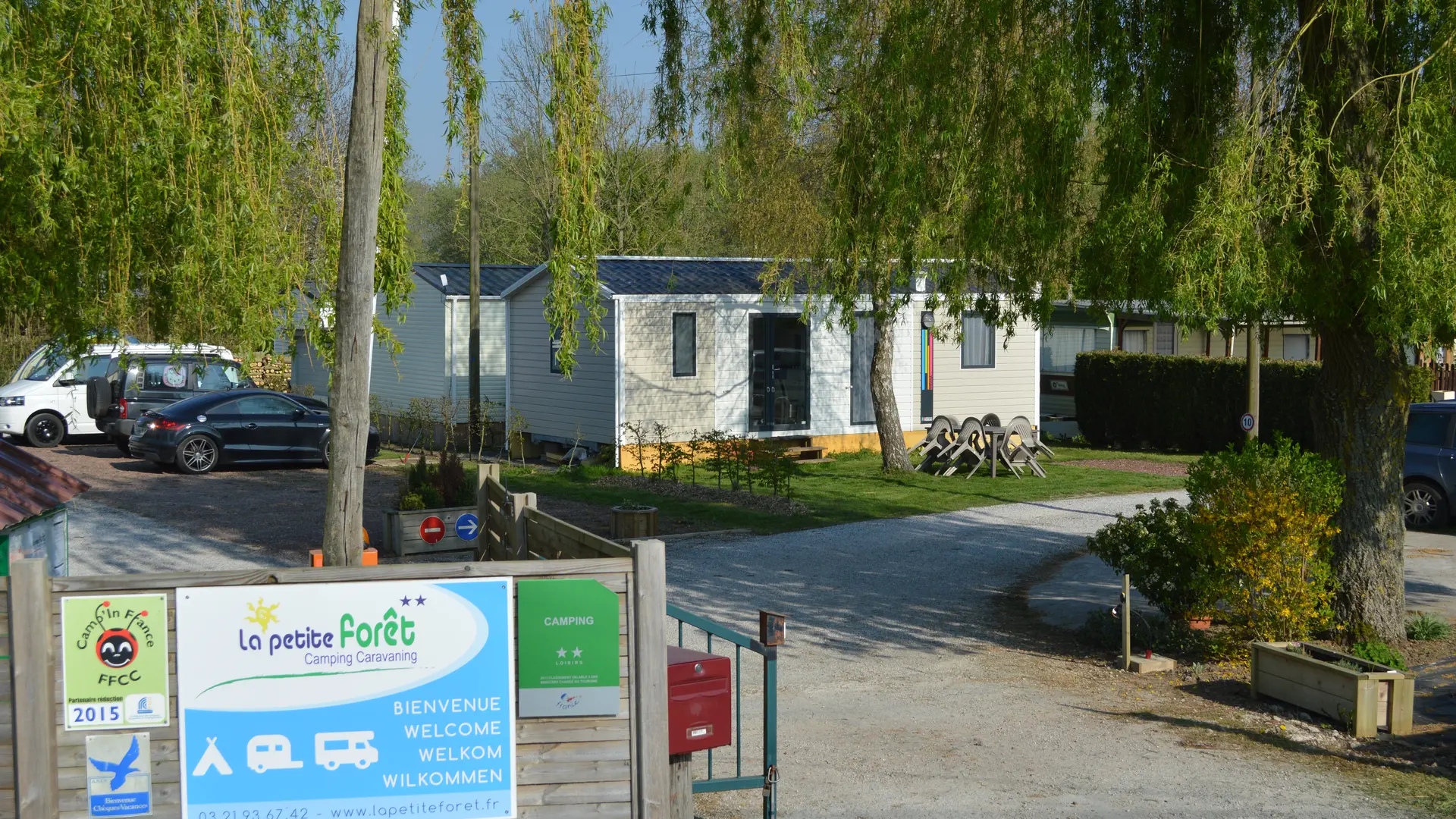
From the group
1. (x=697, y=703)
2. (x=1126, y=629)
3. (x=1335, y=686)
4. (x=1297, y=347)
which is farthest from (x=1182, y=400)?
(x=697, y=703)

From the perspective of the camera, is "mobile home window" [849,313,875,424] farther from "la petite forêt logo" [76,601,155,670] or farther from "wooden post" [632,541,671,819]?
"la petite forêt logo" [76,601,155,670]

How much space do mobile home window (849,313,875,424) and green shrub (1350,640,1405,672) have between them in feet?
50.5

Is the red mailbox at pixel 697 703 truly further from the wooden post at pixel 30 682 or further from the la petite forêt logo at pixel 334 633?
the wooden post at pixel 30 682

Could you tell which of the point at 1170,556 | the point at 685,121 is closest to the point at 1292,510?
the point at 1170,556

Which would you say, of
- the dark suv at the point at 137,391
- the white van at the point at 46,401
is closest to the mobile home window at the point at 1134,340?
the dark suv at the point at 137,391

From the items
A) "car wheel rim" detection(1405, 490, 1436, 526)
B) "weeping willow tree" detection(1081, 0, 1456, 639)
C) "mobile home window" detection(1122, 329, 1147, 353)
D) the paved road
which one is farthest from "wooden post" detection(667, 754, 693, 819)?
"mobile home window" detection(1122, 329, 1147, 353)

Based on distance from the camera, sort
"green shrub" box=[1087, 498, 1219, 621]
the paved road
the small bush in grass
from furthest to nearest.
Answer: the paved road → the small bush in grass → "green shrub" box=[1087, 498, 1219, 621]

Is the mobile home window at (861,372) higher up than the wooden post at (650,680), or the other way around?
the mobile home window at (861,372)

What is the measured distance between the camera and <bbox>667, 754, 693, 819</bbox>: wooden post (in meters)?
5.72

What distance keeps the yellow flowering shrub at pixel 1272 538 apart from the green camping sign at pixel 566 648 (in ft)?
18.8

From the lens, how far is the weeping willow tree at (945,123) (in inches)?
407

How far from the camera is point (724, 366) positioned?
2331 cm

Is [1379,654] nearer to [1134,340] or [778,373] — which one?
[778,373]

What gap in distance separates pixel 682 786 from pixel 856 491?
14.0 meters
